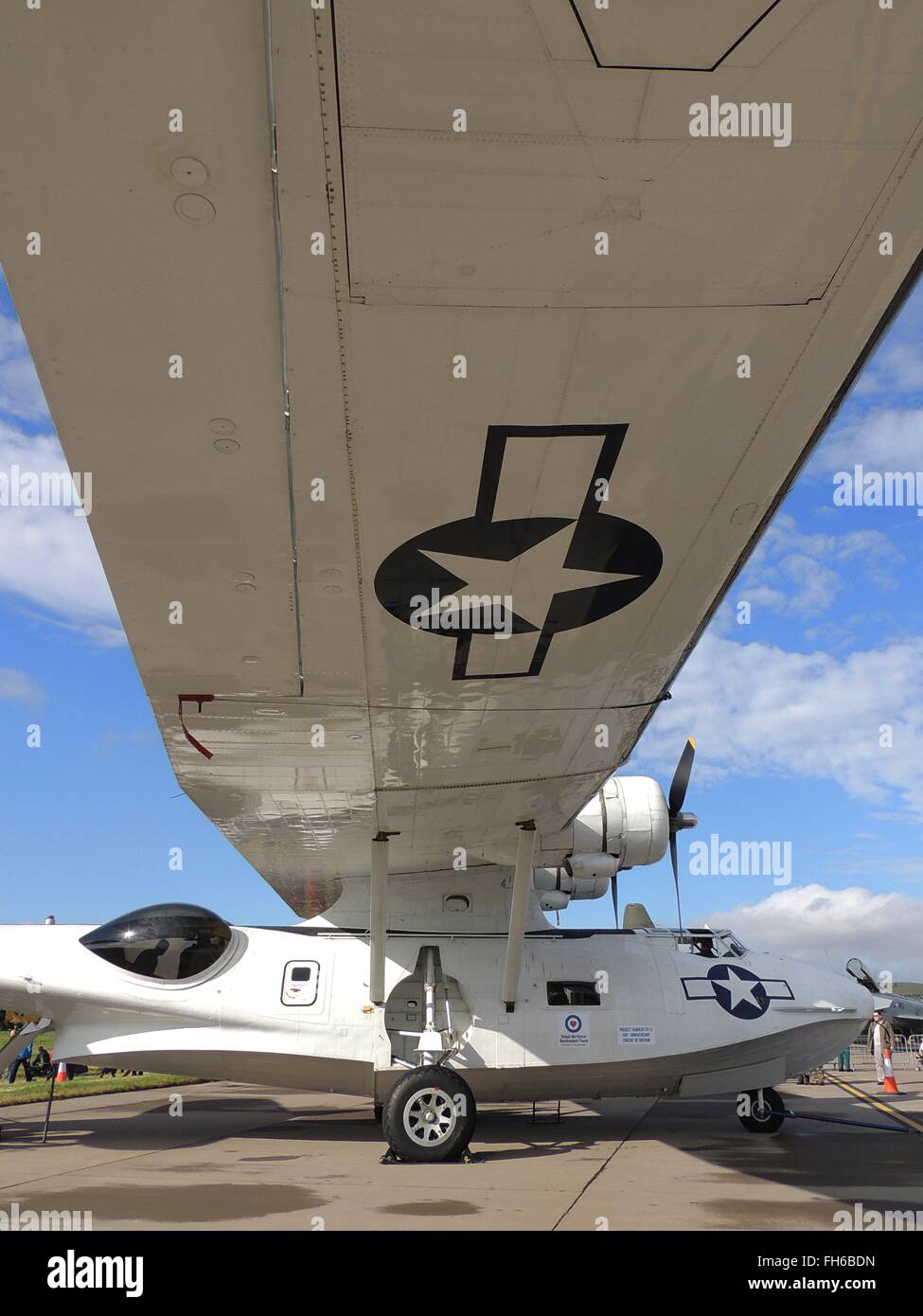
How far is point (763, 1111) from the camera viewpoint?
41.7 feet

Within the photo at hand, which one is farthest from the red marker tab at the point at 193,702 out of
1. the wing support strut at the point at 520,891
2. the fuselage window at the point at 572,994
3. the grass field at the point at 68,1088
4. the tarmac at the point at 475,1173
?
the grass field at the point at 68,1088

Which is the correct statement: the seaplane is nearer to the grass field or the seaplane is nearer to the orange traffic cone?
the grass field

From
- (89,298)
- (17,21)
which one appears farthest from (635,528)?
(17,21)

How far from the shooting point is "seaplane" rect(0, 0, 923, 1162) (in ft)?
9.34

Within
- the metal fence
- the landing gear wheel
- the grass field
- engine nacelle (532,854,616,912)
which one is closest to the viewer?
the landing gear wheel

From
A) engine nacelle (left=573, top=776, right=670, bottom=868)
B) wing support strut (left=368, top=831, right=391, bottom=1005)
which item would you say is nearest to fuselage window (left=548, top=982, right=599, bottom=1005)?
engine nacelle (left=573, top=776, right=670, bottom=868)

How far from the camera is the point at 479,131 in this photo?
3.07 meters

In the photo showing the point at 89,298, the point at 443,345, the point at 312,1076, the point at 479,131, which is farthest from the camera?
the point at 312,1076

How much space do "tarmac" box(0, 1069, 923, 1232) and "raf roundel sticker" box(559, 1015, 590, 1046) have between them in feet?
3.97

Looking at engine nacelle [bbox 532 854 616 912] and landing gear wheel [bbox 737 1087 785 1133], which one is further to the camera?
engine nacelle [bbox 532 854 616 912]

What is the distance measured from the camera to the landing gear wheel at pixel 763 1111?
12.7 meters

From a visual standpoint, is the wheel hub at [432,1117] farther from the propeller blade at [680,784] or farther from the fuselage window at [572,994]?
the propeller blade at [680,784]
